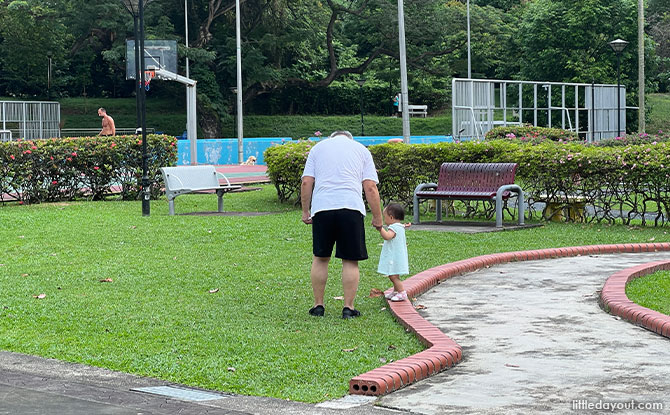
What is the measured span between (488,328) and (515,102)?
55445 mm

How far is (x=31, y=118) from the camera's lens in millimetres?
51562

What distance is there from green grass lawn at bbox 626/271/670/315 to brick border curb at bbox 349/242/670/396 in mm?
283

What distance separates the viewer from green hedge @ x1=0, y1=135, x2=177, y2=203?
1833 cm

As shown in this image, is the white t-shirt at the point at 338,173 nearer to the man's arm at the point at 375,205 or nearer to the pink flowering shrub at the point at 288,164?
the man's arm at the point at 375,205

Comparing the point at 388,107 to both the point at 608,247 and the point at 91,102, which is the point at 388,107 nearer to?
the point at 91,102

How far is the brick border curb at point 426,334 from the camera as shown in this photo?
5.37 metres

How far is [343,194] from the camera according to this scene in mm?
7469

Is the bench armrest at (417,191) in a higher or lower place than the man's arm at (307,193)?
lower

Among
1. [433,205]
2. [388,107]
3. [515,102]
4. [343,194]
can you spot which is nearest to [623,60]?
[515,102]

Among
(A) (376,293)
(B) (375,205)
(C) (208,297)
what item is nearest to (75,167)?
(C) (208,297)

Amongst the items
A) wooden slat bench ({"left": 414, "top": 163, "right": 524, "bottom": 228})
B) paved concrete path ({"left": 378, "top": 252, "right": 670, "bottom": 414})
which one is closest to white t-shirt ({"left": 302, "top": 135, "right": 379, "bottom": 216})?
paved concrete path ({"left": 378, "top": 252, "right": 670, "bottom": 414})

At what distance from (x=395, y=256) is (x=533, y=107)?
4132 cm

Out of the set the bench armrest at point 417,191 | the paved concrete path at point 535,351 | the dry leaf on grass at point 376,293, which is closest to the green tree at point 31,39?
the bench armrest at point 417,191

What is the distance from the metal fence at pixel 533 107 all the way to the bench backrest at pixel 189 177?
16.6m
